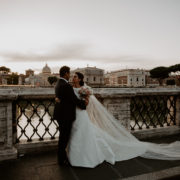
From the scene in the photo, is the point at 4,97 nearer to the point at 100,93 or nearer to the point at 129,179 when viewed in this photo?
the point at 100,93

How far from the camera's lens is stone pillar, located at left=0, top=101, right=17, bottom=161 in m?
2.92

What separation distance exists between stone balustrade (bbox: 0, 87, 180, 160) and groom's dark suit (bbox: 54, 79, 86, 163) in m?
0.68

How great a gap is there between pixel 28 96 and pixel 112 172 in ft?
6.08

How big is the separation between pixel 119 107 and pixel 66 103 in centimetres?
141

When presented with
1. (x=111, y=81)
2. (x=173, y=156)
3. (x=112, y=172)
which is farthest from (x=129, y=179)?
(x=111, y=81)

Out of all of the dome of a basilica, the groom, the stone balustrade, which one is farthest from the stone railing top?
the dome of a basilica

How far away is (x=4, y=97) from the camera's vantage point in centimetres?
286

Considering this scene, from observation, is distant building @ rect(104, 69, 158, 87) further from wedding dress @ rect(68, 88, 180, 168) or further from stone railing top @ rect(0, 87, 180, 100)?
wedding dress @ rect(68, 88, 180, 168)

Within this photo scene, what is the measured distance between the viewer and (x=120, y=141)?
3.22 meters

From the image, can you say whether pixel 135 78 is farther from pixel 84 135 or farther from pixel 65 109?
pixel 65 109

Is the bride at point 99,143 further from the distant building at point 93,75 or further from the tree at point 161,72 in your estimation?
the distant building at point 93,75

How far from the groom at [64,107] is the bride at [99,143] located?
0.10 m

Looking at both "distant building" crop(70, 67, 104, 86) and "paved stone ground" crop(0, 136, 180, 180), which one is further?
"distant building" crop(70, 67, 104, 86)

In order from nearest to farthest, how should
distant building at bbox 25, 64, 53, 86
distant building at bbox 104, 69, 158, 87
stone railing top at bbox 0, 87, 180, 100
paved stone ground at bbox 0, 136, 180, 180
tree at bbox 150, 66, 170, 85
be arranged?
paved stone ground at bbox 0, 136, 180, 180 < stone railing top at bbox 0, 87, 180, 100 < tree at bbox 150, 66, 170, 85 < distant building at bbox 25, 64, 53, 86 < distant building at bbox 104, 69, 158, 87
